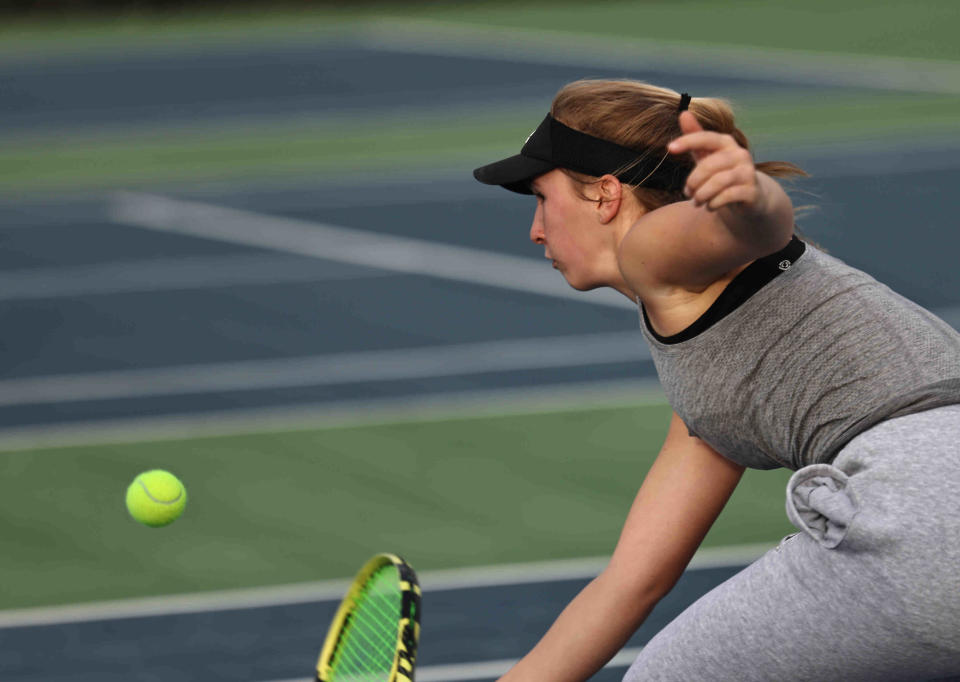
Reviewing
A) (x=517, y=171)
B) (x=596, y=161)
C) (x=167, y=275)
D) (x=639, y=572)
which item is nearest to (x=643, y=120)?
(x=596, y=161)

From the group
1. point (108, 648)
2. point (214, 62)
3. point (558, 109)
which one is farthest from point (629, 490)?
point (214, 62)

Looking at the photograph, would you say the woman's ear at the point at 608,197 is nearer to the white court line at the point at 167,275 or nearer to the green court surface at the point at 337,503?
the green court surface at the point at 337,503

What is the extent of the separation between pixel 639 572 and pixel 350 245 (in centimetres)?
860

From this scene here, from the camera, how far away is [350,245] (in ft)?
38.5

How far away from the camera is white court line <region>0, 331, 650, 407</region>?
849cm

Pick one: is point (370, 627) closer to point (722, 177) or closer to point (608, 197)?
point (608, 197)

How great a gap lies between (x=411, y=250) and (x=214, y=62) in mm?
12015

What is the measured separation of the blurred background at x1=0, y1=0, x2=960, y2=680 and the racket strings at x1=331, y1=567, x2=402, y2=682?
1181 millimetres

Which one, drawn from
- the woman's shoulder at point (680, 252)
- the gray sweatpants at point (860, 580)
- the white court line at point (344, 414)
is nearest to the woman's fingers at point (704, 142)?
the woman's shoulder at point (680, 252)

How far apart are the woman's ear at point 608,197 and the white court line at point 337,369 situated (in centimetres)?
542

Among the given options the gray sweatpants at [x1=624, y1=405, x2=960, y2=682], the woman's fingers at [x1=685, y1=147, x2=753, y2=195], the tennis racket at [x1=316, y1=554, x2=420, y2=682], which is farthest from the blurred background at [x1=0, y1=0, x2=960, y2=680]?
the tennis racket at [x1=316, y1=554, x2=420, y2=682]

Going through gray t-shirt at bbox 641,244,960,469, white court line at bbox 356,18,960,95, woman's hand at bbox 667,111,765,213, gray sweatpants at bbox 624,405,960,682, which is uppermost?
woman's hand at bbox 667,111,765,213

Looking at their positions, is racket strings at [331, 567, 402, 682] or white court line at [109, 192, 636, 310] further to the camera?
white court line at [109, 192, 636, 310]

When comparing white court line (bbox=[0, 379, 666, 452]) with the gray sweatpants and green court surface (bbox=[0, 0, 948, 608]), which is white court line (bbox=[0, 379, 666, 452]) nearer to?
green court surface (bbox=[0, 0, 948, 608])
